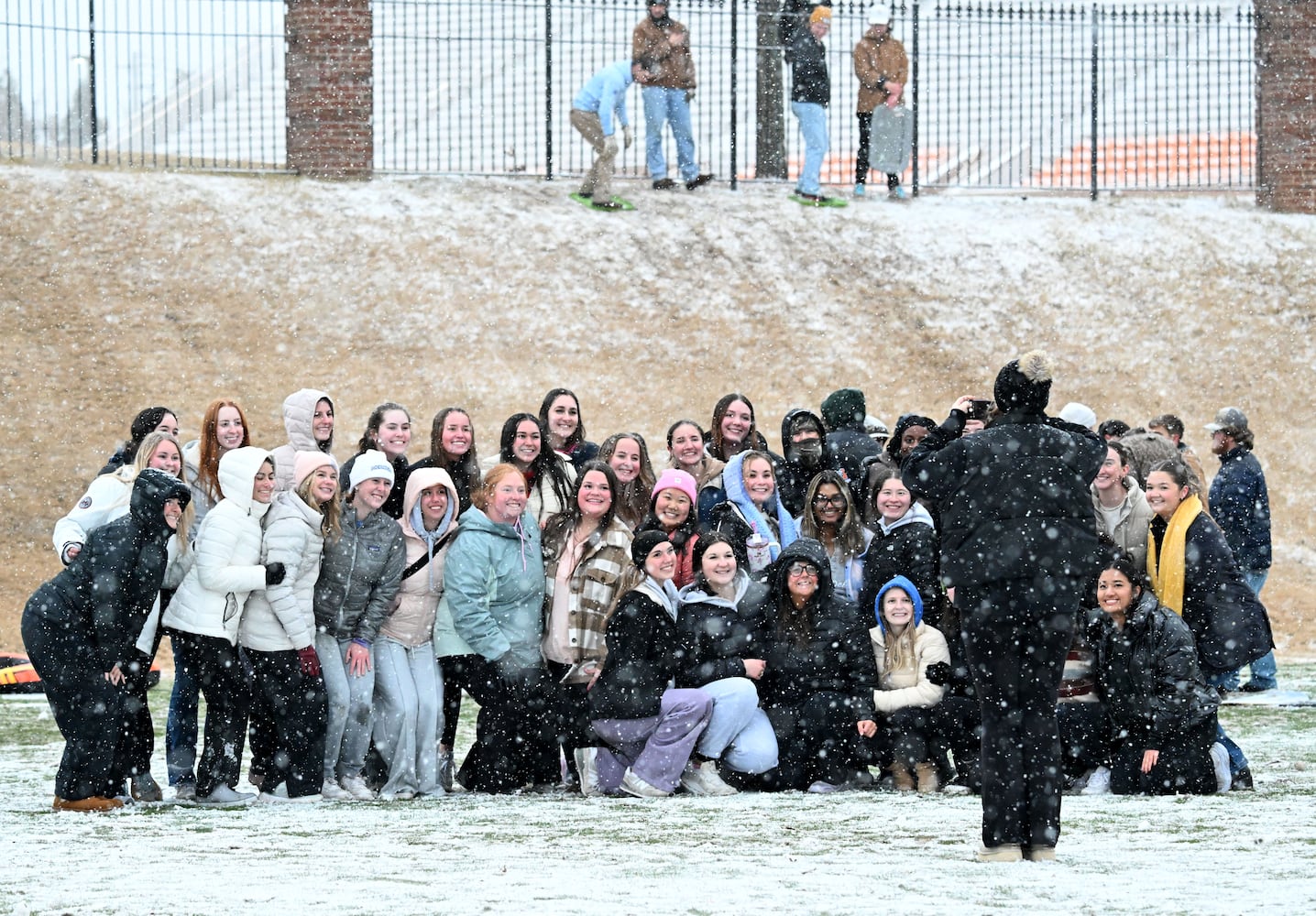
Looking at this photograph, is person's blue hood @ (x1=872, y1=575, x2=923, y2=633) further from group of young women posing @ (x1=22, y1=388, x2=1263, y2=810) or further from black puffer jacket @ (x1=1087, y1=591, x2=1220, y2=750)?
black puffer jacket @ (x1=1087, y1=591, x2=1220, y2=750)

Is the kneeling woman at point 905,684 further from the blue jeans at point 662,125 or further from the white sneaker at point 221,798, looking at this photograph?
the blue jeans at point 662,125

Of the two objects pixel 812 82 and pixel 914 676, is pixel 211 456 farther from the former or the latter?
pixel 812 82

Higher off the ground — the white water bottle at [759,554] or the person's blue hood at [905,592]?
the white water bottle at [759,554]

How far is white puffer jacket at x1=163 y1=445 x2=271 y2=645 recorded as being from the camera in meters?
8.87

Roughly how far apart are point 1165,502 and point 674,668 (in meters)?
2.71

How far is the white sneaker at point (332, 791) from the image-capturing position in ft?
30.1

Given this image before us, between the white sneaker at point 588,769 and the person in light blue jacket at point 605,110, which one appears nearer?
the white sneaker at point 588,769

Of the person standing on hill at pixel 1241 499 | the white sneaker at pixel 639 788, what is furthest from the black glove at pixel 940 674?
the person standing on hill at pixel 1241 499

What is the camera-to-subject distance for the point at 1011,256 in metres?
22.8

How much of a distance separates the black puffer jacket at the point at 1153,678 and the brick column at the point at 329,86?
1472 cm

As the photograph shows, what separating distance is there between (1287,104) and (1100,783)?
17050 millimetres

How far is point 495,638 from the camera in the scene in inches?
372

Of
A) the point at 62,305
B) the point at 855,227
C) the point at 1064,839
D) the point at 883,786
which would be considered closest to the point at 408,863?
the point at 1064,839

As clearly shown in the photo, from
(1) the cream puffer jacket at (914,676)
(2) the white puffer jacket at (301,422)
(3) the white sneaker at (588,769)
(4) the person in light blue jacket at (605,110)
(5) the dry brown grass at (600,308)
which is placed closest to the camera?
(3) the white sneaker at (588,769)
